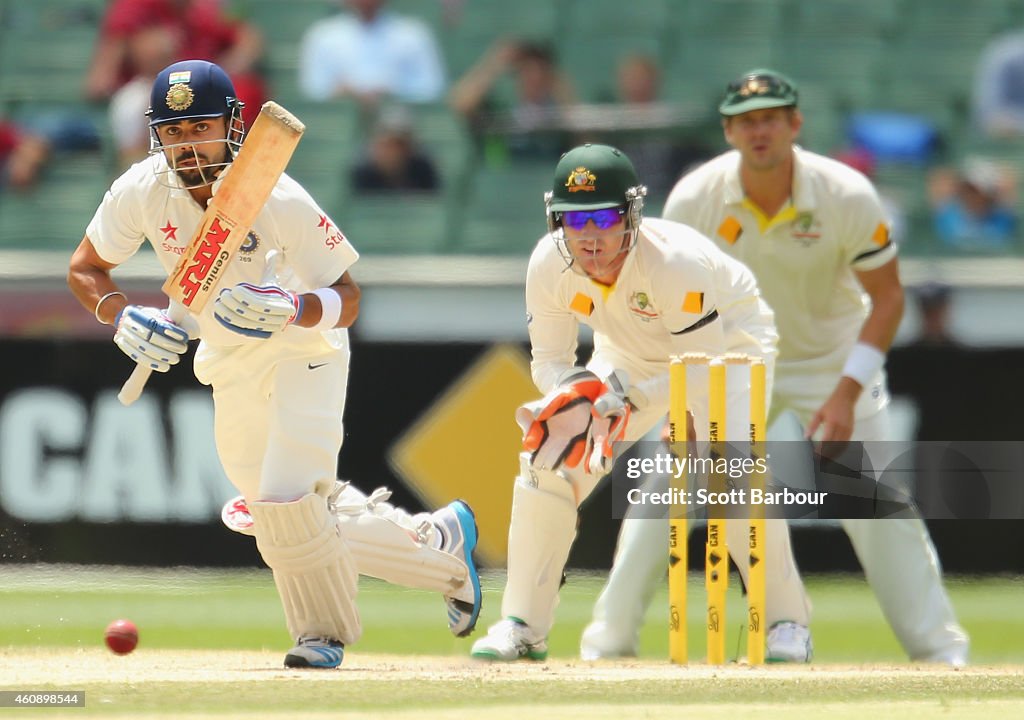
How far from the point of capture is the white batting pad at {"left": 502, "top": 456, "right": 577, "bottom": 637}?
16.1ft

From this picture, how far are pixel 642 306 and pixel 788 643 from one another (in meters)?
1.15

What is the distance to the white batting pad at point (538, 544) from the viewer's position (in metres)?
4.90

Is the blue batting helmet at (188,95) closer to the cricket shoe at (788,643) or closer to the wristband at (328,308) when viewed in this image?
the wristband at (328,308)

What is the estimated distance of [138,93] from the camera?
29.1 feet

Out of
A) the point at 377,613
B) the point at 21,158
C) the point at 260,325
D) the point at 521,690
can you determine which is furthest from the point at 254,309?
the point at 21,158

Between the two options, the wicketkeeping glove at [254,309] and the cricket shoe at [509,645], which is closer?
the wicketkeeping glove at [254,309]

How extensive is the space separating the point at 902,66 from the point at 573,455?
5777 mm

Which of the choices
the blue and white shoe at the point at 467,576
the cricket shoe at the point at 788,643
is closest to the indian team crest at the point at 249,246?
the blue and white shoe at the point at 467,576

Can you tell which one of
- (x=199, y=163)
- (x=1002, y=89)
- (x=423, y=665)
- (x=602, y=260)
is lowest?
(x=423, y=665)

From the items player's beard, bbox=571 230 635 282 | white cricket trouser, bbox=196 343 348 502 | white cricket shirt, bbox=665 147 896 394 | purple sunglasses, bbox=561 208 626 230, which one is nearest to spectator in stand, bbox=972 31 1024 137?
white cricket shirt, bbox=665 147 896 394

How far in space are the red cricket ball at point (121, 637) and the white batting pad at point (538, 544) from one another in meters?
1.19

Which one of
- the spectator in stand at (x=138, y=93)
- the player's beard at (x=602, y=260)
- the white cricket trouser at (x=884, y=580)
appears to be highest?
the spectator in stand at (x=138, y=93)
